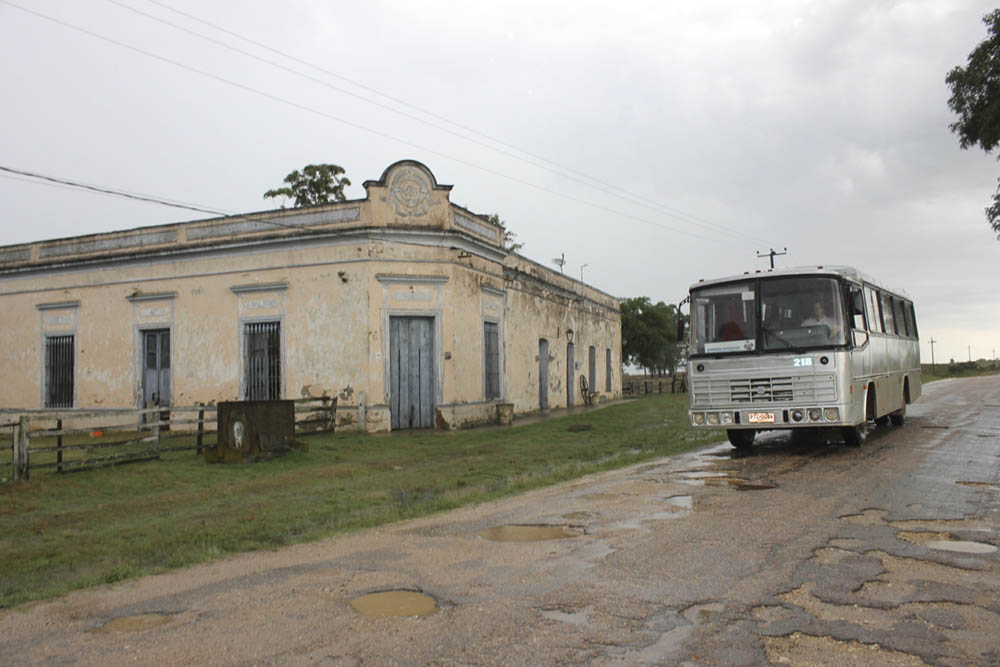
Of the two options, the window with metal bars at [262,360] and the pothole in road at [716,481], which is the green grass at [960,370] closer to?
the window with metal bars at [262,360]

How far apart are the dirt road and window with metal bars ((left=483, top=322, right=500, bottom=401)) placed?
13684 mm

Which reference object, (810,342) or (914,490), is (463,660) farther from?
(810,342)

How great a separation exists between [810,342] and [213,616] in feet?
32.3

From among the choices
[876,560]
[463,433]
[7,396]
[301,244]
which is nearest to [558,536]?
[876,560]

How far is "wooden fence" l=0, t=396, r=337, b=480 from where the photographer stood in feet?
39.0

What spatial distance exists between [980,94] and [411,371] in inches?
737

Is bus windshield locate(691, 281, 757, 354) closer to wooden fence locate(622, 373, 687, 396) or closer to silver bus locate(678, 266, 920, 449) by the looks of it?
silver bus locate(678, 266, 920, 449)

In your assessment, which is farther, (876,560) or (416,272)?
(416,272)

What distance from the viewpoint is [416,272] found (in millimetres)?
20031

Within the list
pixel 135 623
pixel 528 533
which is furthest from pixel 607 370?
pixel 135 623

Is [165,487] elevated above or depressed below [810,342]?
below

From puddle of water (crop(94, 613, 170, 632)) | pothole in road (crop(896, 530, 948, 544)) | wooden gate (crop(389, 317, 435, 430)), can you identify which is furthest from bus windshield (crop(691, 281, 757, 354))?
puddle of water (crop(94, 613, 170, 632))

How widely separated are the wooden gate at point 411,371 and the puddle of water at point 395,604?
1477cm

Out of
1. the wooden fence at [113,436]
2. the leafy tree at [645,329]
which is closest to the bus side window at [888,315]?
the wooden fence at [113,436]
